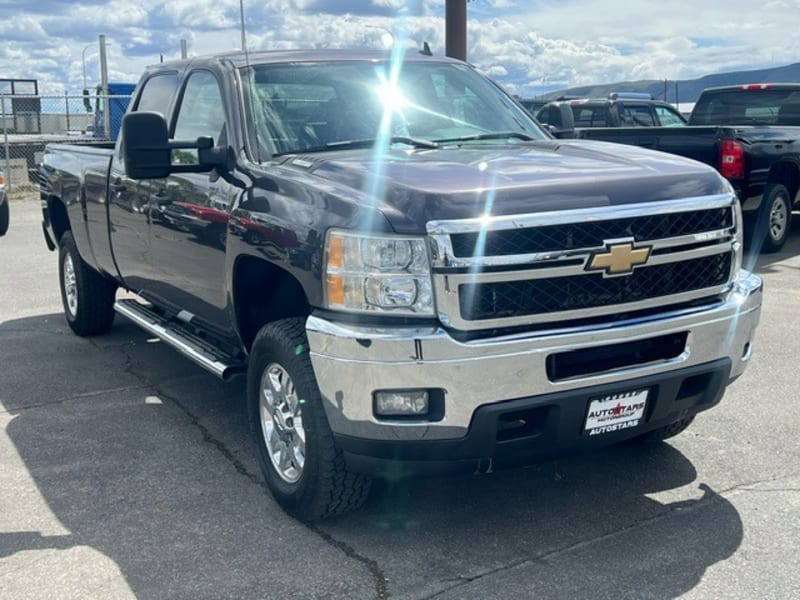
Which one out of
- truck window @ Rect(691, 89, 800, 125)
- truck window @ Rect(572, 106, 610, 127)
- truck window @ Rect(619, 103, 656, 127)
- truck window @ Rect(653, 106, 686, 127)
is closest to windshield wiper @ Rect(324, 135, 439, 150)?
truck window @ Rect(691, 89, 800, 125)

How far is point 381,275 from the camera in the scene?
3.51 metres

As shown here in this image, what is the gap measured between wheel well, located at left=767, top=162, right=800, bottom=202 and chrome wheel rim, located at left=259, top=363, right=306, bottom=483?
7.89 m

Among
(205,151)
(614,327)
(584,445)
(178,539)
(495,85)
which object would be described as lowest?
(178,539)

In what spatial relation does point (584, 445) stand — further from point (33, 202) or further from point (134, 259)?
point (33, 202)

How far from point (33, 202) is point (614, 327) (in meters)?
17.3

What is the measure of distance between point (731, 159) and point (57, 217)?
257 inches

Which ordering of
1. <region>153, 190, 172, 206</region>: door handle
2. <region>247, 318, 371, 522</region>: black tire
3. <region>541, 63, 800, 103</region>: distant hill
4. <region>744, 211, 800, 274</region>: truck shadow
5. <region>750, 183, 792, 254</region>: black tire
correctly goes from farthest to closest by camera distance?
<region>541, 63, 800, 103</region>: distant hill → <region>750, 183, 792, 254</region>: black tire → <region>744, 211, 800, 274</region>: truck shadow → <region>153, 190, 172, 206</region>: door handle → <region>247, 318, 371, 522</region>: black tire

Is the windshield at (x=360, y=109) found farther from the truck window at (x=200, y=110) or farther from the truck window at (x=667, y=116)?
the truck window at (x=667, y=116)

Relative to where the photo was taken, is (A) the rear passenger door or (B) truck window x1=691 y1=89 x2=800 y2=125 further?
(B) truck window x1=691 y1=89 x2=800 y2=125

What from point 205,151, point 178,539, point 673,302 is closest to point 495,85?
point 205,151

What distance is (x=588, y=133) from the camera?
1020 centimetres

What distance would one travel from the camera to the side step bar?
4.78 m

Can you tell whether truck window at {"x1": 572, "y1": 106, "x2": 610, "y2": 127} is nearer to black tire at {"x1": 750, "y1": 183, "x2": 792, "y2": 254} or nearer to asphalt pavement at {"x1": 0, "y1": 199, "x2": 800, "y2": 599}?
black tire at {"x1": 750, "y1": 183, "x2": 792, "y2": 254}

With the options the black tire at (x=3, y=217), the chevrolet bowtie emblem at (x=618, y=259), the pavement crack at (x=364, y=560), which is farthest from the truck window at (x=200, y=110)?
the black tire at (x=3, y=217)
